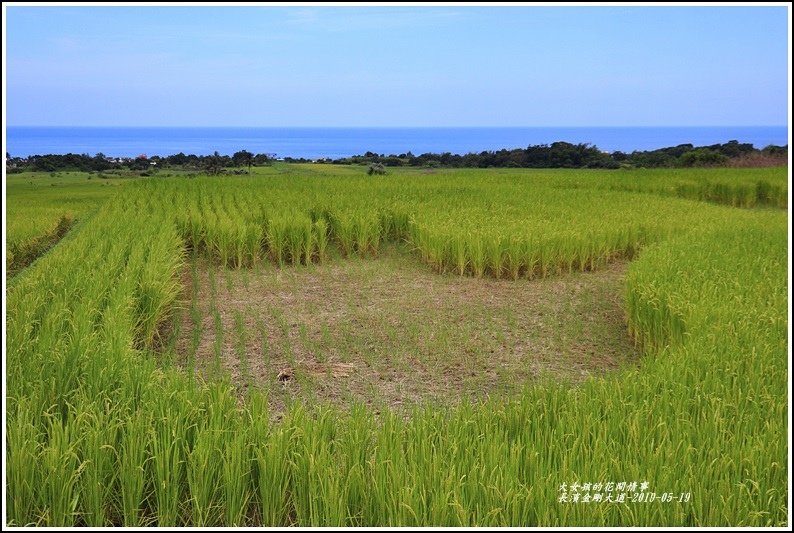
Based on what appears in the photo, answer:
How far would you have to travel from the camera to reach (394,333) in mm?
4770

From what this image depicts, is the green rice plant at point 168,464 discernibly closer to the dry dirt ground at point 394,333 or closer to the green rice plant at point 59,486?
the green rice plant at point 59,486

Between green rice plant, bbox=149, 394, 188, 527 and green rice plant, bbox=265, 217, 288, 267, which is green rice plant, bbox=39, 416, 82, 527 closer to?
green rice plant, bbox=149, 394, 188, 527

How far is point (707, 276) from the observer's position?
Answer: 15.8 feet

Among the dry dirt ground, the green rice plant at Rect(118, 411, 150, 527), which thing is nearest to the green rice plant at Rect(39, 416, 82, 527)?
the green rice plant at Rect(118, 411, 150, 527)

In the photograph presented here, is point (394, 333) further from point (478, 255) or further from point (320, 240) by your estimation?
point (320, 240)

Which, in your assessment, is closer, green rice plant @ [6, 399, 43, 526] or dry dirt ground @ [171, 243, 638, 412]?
green rice plant @ [6, 399, 43, 526]

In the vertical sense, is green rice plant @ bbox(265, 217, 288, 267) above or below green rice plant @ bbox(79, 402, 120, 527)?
above

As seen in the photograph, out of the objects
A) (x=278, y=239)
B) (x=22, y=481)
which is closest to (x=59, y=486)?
(x=22, y=481)

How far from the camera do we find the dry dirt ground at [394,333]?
394 cm

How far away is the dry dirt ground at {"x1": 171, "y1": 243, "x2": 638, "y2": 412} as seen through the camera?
3.94 m

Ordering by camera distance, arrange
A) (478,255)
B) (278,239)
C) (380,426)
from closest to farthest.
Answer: (380,426) < (478,255) < (278,239)

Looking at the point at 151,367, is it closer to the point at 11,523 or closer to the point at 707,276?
the point at 11,523

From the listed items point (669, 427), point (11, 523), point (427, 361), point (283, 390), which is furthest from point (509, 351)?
point (11, 523)

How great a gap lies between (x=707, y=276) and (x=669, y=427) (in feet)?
9.06
